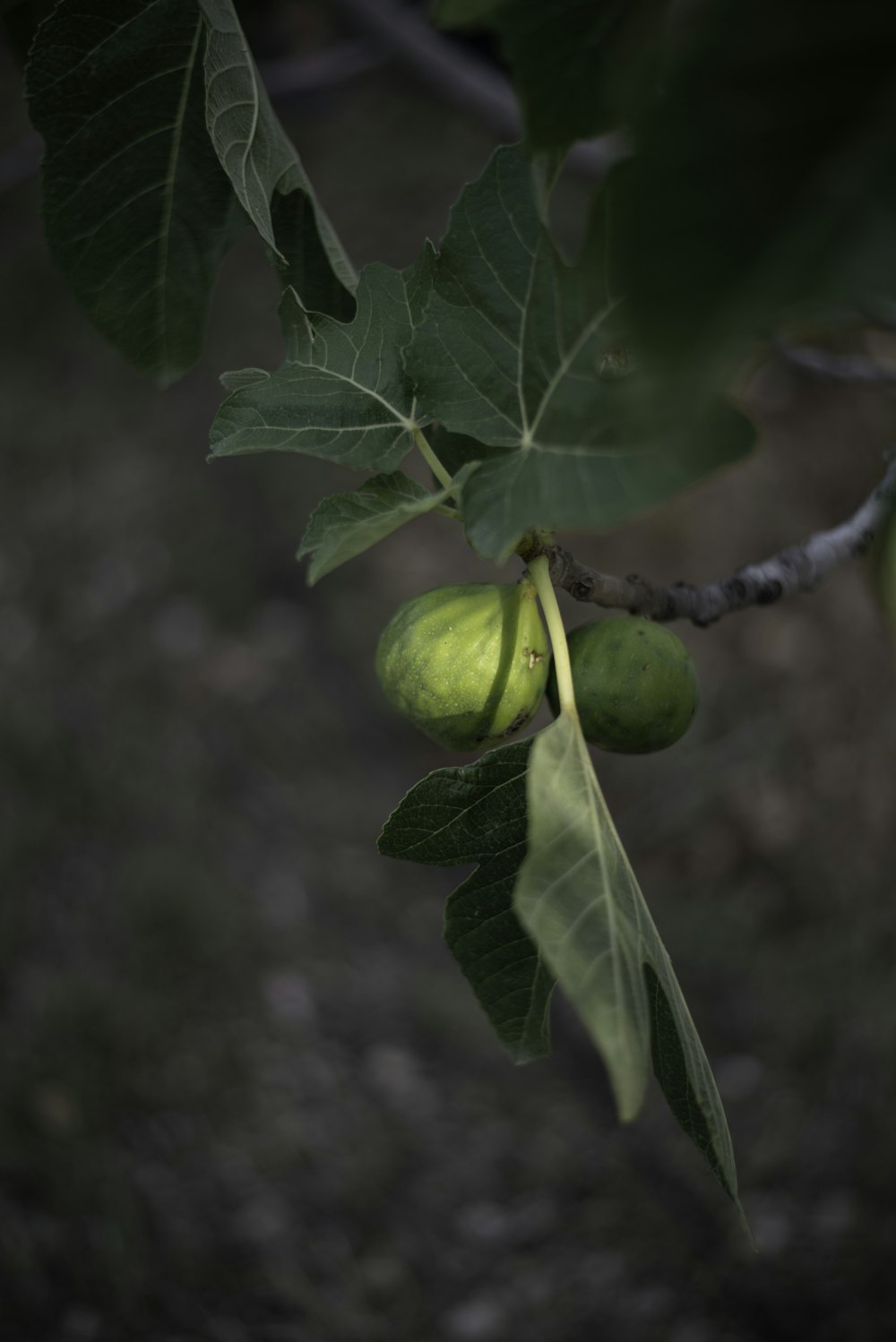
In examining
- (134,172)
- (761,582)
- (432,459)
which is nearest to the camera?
(432,459)

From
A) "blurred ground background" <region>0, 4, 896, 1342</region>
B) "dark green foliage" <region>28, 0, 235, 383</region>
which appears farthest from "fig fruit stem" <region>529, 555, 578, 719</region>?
"blurred ground background" <region>0, 4, 896, 1342</region>

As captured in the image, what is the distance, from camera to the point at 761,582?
4.23 ft

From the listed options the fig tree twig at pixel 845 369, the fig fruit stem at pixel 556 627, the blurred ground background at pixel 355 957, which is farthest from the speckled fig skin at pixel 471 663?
the blurred ground background at pixel 355 957

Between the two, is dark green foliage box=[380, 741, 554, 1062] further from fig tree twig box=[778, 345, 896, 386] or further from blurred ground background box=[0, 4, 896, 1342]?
blurred ground background box=[0, 4, 896, 1342]

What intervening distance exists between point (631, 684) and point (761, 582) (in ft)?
1.06

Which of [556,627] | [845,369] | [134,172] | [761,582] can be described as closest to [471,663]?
[556,627]

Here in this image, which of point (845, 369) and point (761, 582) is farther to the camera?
point (845, 369)

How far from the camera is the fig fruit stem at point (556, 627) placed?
0.97 meters

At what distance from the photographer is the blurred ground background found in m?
2.87

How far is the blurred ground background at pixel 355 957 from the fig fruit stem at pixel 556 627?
2.49 m

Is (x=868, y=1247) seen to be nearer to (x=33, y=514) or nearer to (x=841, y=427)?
(x=841, y=427)

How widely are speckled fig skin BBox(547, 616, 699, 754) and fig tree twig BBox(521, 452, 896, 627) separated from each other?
0.15 feet

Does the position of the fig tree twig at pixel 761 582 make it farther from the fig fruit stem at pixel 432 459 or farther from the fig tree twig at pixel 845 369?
the fig tree twig at pixel 845 369

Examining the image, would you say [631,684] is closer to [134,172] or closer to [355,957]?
[134,172]
